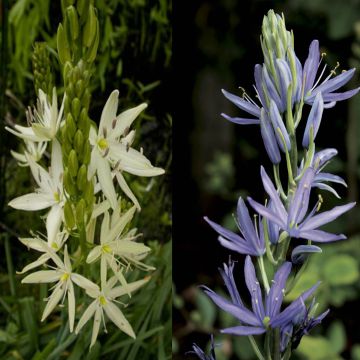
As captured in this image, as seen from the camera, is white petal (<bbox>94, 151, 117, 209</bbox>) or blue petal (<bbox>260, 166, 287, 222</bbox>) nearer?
blue petal (<bbox>260, 166, 287, 222</bbox>)

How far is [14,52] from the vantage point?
0.73 metres

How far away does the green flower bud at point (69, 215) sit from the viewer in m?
0.59

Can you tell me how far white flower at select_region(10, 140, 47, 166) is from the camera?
0.65 m

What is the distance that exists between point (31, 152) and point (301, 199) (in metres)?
0.27

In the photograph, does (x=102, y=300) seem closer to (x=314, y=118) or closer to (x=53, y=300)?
(x=53, y=300)

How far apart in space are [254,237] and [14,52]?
32 centimetres

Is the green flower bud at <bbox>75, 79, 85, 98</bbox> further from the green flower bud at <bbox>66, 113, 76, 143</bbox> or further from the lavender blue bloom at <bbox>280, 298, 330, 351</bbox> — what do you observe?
the lavender blue bloom at <bbox>280, 298, 330, 351</bbox>

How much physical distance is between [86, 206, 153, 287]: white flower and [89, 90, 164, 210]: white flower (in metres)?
0.02

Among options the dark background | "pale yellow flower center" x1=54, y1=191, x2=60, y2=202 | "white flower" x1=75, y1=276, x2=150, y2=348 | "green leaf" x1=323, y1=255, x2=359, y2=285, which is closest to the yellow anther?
"white flower" x1=75, y1=276, x2=150, y2=348

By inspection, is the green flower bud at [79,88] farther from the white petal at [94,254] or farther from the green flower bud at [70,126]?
the white petal at [94,254]

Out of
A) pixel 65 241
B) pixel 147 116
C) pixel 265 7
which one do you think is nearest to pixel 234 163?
pixel 265 7

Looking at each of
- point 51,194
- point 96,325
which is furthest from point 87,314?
point 51,194

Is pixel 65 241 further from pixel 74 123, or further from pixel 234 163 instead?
pixel 234 163

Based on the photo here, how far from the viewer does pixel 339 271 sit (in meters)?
1.12
